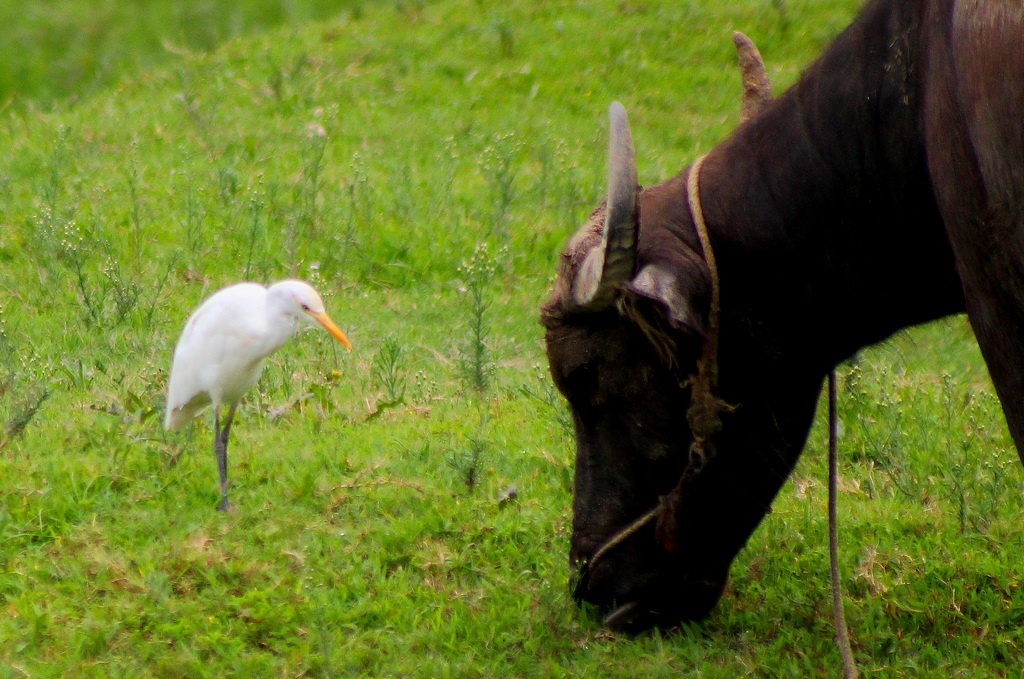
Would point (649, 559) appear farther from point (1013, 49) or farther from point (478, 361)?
point (478, 361)

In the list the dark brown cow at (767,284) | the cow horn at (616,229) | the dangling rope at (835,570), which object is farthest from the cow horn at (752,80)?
the dangling rope at (835,570)

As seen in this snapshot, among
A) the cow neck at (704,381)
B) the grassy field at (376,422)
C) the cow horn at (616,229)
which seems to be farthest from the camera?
the grassy field at (376,422)

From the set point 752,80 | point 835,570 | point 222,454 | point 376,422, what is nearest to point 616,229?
point 752,80

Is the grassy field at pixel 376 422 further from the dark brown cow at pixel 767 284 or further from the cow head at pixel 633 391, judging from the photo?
the dark brown cow at pixel 767 284

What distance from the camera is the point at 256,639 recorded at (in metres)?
3.85

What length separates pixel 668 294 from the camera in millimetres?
3148

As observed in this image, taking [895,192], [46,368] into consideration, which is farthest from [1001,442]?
[46,368]

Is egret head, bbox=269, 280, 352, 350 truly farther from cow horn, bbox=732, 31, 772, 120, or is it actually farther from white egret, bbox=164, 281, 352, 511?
cow horn, bbox=732, 31, 772, 120

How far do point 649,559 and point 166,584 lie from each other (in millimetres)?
1505

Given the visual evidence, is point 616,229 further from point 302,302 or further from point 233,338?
point 233,338

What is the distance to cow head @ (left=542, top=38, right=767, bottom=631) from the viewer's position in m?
3.19

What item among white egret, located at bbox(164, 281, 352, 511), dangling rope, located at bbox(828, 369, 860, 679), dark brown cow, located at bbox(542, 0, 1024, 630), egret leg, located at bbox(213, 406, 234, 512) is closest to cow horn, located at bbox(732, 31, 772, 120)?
dark brown cow, located at bbox(542, 0, 1024, 630)

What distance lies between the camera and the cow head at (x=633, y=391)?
3191 mm

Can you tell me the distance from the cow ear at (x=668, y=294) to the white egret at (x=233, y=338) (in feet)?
4.53
